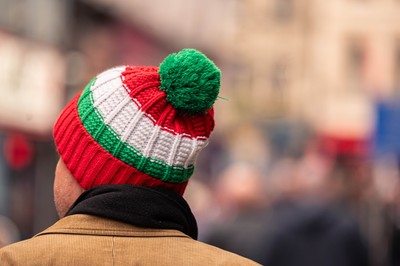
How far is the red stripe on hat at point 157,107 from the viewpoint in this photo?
311cm

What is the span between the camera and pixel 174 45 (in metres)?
32.8

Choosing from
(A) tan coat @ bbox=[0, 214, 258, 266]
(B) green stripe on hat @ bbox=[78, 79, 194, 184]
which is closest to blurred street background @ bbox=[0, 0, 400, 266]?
(B) green stripe on hat @ bbox=[78, 79, 194, 184]

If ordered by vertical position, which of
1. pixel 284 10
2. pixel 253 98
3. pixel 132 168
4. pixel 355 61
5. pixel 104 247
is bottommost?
pixel 253 98

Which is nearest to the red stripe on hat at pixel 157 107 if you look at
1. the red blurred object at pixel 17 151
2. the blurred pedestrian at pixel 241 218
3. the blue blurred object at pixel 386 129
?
the blurred pedestrian at pixel 241 218

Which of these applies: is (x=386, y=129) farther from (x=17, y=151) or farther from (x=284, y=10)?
(x=284, y=10)

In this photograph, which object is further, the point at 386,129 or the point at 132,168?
the point at 386,129

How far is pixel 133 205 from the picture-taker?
9.75 ft

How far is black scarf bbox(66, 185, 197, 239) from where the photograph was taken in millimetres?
2953

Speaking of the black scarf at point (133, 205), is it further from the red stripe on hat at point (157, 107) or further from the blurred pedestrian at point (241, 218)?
the blurred pedestrian at point (241, 218)

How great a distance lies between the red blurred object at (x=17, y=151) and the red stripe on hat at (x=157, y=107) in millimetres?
12826

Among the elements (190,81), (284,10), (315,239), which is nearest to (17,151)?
(315,239)

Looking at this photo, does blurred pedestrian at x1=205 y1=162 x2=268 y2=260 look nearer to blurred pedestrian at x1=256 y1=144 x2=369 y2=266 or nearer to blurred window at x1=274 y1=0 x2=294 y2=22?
blurred pedestrian at x1=256 y1=144 x2=369 y2=266

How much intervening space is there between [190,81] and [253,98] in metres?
45.3

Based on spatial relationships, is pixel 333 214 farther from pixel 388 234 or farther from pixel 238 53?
pixel 238 53
